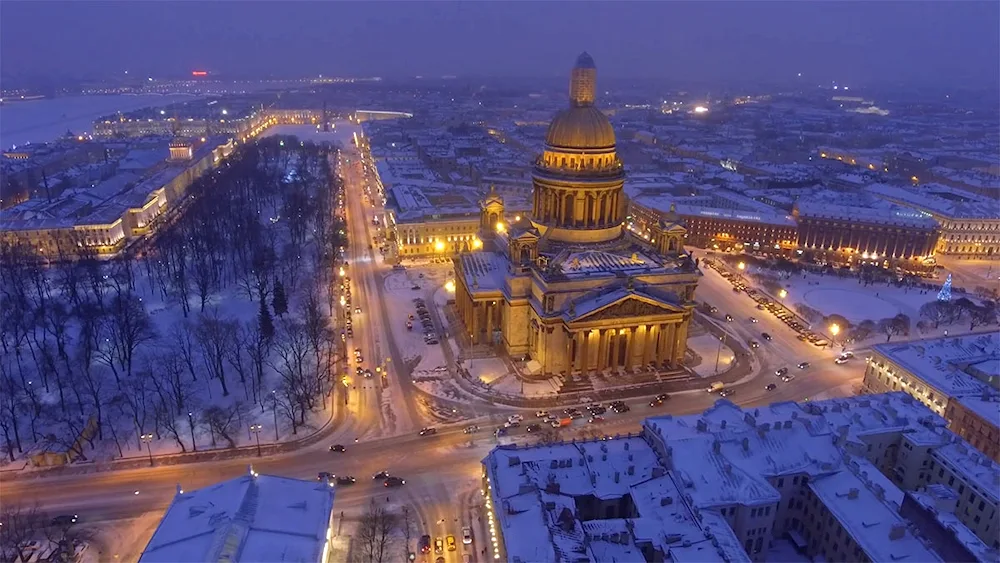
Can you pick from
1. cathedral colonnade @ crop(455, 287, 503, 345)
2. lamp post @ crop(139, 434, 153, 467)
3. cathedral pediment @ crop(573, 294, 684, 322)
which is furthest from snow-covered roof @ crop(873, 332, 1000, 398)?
lamp post @ crop(139, 434, 153, 467)

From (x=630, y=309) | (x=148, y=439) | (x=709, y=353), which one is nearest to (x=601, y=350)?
(x=630, y=309)

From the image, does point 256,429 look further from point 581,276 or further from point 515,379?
point 581,276

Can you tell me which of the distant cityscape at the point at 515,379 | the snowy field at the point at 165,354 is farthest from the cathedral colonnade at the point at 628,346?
the snowy field at the point at 165,354

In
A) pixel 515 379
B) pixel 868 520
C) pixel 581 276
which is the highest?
pixel 581 276

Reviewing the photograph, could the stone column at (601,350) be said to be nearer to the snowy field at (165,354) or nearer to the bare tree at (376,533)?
the snowy field at (165,354)

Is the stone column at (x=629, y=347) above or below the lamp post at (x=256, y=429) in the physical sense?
above

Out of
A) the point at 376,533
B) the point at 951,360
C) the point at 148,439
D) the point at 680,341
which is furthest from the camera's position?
the point at 680,341

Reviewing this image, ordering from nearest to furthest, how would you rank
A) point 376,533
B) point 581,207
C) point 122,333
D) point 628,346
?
point 376,533, point 122,333, point 628,346, point 581,207
